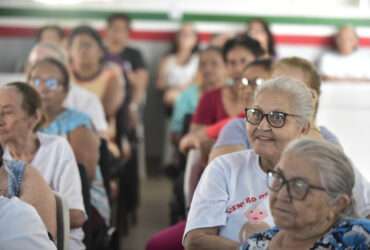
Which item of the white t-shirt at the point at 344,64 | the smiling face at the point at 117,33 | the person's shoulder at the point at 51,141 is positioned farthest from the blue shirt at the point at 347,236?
the white t-shirt at the point at 344,64

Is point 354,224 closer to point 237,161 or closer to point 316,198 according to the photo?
point 316,198

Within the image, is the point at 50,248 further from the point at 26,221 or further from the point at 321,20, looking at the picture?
the point at 321,20

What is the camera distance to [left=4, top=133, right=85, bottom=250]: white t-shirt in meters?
3.03

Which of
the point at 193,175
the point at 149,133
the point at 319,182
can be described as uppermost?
the point at 319,182

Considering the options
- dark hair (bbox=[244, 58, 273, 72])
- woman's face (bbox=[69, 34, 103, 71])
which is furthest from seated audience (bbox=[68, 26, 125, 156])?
dark hair (bbox=[244, 58, 273, 72])

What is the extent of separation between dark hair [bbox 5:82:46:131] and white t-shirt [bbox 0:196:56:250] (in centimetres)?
99

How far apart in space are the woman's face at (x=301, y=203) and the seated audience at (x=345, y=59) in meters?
5.98

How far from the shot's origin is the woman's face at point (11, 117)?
10.1 ft

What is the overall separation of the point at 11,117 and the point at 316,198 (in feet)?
5.24

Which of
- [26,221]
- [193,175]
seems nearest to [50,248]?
[26,221]

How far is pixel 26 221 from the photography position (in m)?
2.17

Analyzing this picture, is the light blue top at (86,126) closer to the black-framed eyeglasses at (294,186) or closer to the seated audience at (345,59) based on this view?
the black-framed eyeglasses at (294,186)

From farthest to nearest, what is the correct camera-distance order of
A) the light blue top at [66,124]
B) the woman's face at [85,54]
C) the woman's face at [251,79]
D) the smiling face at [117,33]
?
the smiling face at [117,33] < the woman's face at [85,54] < the light blue top at [66,124] < the woman's face at [251,79]

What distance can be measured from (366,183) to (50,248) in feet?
3.44
